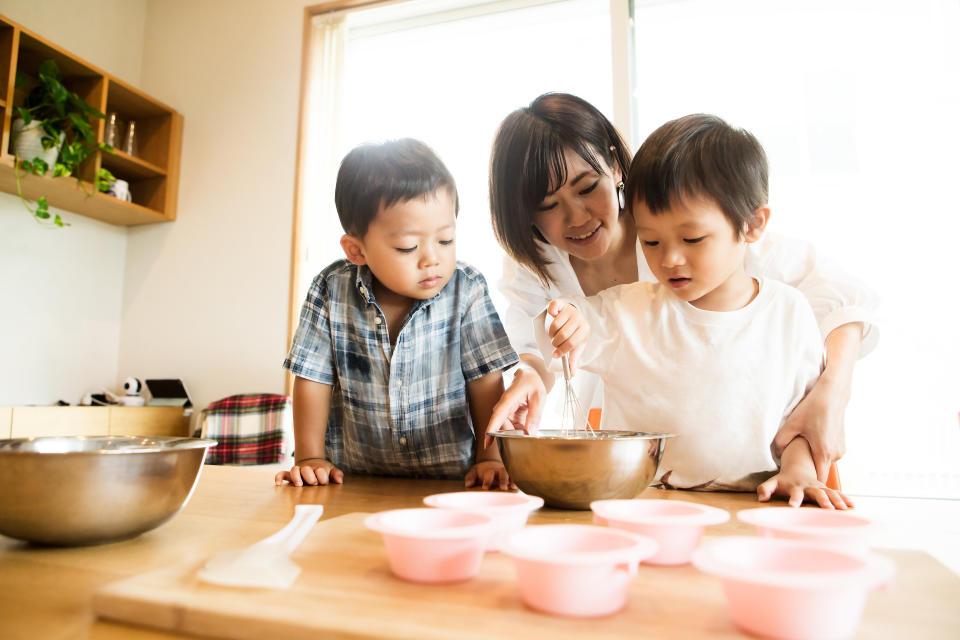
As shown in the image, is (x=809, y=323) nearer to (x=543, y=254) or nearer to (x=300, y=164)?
(x=543, y=254)

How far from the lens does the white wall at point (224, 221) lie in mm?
3021

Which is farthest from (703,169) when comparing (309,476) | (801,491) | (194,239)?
(194,239)

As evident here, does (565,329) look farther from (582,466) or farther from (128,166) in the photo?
(128,166)

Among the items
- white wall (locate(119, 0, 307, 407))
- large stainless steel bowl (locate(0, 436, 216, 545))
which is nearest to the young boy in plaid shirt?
large stainless steel bowl (locate(0, 436, 216, 545))

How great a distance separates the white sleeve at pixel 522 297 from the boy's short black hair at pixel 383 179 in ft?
1.08

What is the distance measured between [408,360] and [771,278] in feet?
2.32

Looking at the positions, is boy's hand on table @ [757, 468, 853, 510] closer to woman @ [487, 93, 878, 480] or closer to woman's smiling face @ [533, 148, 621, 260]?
woman @ [487, 93, 878, 480]

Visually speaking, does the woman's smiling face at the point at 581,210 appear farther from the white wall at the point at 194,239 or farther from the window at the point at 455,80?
the white wall at the point at 194,239

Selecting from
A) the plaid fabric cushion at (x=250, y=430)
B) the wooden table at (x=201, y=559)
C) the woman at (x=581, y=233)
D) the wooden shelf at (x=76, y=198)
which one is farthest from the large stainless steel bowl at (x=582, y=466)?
the wooden shelf at (x=76, y=198)

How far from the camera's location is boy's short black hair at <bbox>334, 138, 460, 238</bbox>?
1.09 m

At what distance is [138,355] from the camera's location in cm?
321

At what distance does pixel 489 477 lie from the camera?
0.95m

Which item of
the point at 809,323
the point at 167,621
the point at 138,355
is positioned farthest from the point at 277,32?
the point at 167,621

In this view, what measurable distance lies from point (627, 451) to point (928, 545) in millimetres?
274
